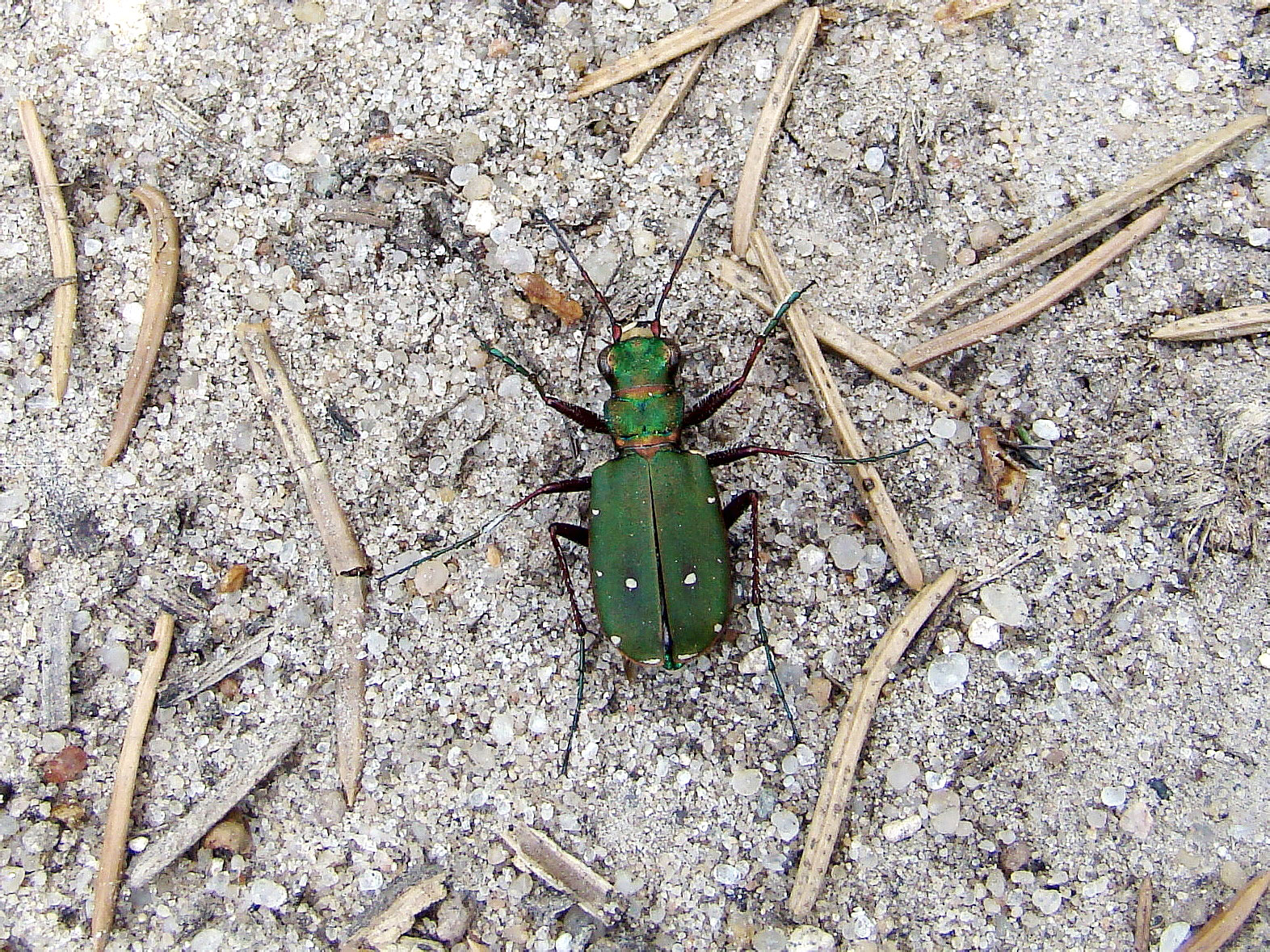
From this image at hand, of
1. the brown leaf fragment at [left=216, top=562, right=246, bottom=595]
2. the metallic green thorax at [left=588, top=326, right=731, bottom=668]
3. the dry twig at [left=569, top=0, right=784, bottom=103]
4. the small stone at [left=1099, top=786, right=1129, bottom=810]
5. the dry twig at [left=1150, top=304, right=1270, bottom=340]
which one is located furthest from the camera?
the dry twig at [left=569, top=0, right=784, bottom=103]

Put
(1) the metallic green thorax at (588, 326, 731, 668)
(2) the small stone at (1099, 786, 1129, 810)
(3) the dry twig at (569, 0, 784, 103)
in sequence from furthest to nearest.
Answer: (3) the dry twig at (569, 0, 784, 103) → (2) the small stone at (1099, 786, 1129, 810) → (1) the metallic green thorax at (588, 326, 731, 668)

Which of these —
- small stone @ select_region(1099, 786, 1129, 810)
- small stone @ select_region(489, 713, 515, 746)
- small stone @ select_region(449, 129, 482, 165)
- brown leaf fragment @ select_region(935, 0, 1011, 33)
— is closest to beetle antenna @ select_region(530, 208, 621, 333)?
small stone @ select_region(449, 129, 482, 165)

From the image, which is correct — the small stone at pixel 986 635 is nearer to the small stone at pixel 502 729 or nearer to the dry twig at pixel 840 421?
the dry twig at pixel 840 421

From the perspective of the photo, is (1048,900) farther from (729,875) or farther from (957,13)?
(957,13)

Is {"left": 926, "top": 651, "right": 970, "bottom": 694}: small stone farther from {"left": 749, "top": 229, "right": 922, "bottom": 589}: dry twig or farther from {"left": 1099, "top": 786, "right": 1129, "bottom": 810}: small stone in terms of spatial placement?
{"left": 1099, "top": 786, "right": 1129, "bottom": 810}: small stone

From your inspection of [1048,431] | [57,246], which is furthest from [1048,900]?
[57,246]

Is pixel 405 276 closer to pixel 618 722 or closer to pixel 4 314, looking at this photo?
pixel 4 314

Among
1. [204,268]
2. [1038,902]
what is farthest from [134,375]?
[1038,902]

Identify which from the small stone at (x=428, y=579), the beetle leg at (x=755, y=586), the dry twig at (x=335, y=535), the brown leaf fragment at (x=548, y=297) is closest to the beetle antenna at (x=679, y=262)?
the brown leaf fragment at (x=548, y=297)
